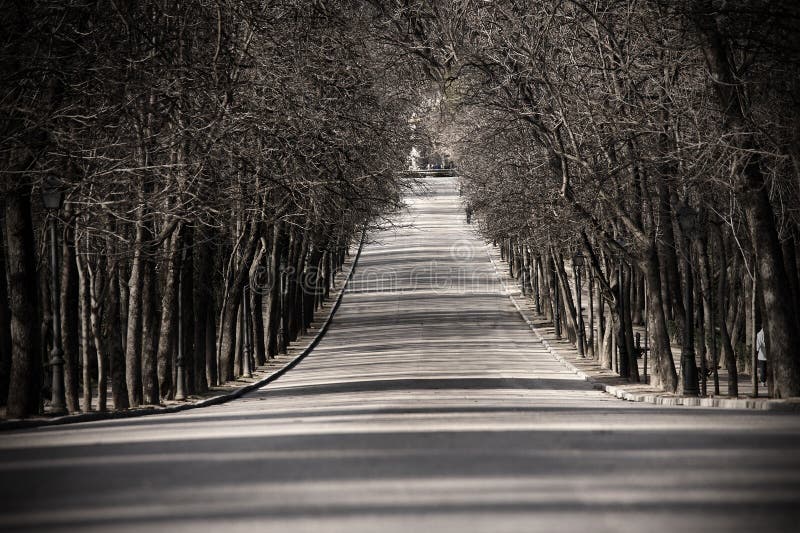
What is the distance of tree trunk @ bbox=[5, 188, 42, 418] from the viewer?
2158cm

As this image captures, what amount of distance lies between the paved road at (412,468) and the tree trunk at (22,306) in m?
1.83

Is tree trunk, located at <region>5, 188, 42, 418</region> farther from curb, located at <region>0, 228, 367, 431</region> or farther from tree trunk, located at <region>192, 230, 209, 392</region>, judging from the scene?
tree trunk, located at <region>192, 230, 209, 392</region>

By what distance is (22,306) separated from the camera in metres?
21.8

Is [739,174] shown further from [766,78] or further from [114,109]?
[114,109]

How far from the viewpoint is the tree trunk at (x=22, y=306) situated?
70.8 feet

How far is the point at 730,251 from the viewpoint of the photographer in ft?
148

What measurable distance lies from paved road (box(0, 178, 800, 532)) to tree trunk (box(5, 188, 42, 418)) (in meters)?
1.83

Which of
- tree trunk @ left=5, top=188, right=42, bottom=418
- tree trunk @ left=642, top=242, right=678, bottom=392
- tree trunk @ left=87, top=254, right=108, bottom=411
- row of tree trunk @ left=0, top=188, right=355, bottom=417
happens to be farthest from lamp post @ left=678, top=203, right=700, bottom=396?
tree trunk @ left=87, top=254, right=108, bottom=411

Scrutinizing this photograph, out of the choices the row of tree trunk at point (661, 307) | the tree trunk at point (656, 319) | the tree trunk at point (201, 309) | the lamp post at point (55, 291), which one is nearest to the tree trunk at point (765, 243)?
the row of tree trunk at point (661, 307)

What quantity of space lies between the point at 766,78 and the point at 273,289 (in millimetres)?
25172

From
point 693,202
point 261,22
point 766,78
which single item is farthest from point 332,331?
point 766,78

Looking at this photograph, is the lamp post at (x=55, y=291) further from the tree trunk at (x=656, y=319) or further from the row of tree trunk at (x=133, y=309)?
the tree trunk at (x=656, y=319)

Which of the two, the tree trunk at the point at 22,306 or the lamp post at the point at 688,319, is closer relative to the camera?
the tree trunk at the point at 22,306

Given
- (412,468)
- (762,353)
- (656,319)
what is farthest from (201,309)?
(412,468)
